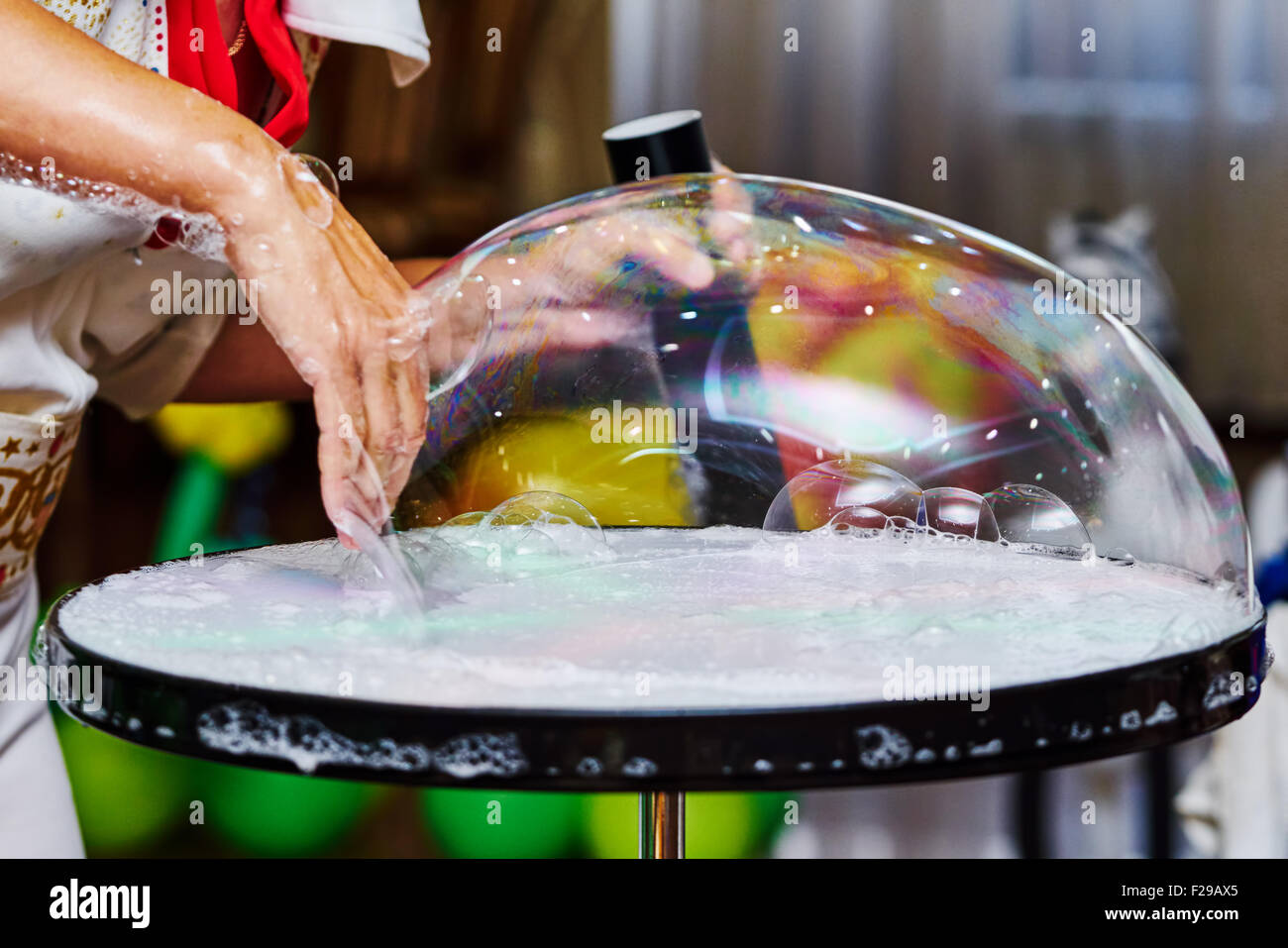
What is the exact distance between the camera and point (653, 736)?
356mm

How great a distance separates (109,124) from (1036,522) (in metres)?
0.47

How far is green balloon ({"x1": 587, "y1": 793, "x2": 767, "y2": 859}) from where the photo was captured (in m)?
1.77

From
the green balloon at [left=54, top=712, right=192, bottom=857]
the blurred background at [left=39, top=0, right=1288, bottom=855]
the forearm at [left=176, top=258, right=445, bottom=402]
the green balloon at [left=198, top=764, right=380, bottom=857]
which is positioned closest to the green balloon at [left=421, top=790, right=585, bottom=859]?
the blurred background at [left=39, top=0, right=1288, bottom=855]

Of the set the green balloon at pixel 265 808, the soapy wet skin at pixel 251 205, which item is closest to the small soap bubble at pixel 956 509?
the soapy wet skin at pixel 251 205

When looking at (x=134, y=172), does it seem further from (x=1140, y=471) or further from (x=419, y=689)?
(x=1140, y=471)

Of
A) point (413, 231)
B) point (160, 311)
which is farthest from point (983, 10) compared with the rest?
point (160, 311)

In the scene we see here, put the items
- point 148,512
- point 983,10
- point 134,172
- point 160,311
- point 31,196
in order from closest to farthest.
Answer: point 134,172 → point 31,196 → point 160,311 → point 148,512 → point 983,10

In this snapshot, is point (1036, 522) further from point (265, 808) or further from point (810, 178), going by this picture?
point (810, 178)

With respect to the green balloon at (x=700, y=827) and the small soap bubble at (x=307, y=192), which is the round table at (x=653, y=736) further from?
the green balloon at (x=700, y=827)

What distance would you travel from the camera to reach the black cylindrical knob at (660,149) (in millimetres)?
775

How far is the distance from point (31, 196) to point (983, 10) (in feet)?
6.58

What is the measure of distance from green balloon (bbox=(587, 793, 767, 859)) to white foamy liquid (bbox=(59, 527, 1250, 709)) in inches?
47.6

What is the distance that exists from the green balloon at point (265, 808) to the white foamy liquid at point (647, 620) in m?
1.24

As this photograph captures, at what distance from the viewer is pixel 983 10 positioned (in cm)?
223
